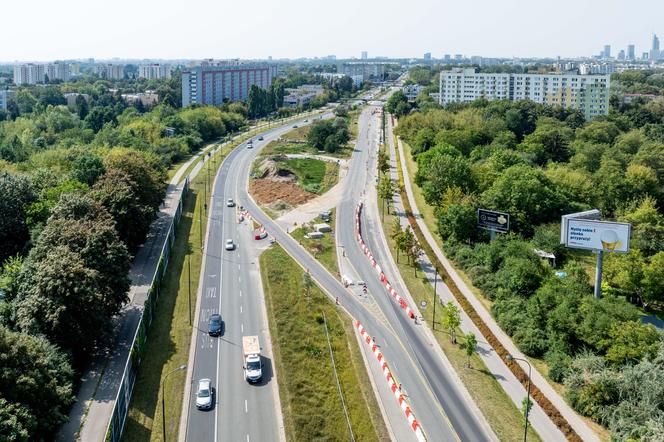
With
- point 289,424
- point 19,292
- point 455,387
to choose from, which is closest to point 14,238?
point 19,292

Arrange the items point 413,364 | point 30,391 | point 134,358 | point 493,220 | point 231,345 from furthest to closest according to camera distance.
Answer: point 493,220 → point 231,345 → point 413,364 → point 134,358 → point 30,391

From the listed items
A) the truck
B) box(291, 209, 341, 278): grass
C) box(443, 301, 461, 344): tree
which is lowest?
the truck

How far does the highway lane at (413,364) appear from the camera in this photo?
1476 inches

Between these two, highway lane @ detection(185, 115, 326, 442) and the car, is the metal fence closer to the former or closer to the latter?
highway lane @ detection(185, 115, 326, 442)

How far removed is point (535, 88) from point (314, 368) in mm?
153577

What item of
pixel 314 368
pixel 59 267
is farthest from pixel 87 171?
pixel 314 368

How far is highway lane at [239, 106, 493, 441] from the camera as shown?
37500 mm

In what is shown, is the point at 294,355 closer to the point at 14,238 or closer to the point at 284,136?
the point at 14,238

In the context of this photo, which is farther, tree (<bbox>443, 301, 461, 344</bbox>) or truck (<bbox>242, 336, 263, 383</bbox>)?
tree (<bbox>443, 301, 461, 344</bbox>)

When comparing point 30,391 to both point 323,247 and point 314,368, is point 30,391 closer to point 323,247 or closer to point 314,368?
point 314,368

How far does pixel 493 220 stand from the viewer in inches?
2662

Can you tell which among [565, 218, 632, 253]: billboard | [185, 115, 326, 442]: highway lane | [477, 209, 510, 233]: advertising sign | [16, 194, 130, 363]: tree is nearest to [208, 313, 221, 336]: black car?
[185, 115, 326, 442]: highway lane

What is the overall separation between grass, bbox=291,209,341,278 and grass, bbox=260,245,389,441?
4551 millimetres

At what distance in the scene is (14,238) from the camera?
6425 centimetres
